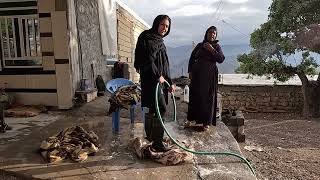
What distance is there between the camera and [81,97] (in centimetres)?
757

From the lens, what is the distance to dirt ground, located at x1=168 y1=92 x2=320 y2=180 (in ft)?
21.0

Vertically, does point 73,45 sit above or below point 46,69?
above

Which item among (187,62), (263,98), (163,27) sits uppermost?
(163,27)

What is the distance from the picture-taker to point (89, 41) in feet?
29.0

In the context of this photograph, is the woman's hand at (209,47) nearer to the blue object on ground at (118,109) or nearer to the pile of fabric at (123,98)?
the pile of fabric at (123,98)

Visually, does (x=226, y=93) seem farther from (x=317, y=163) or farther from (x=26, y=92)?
(x=26, y=92)

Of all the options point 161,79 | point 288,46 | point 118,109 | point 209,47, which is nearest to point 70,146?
point 118,109

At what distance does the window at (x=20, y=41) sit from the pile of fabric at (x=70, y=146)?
3306mm

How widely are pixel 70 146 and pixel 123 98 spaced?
1199 millimetres

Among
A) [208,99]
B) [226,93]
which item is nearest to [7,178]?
[208,99]

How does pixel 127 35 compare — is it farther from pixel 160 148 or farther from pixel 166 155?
pixel 166 155

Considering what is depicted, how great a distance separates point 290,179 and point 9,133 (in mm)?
4828

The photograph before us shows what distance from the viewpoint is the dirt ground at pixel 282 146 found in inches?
253

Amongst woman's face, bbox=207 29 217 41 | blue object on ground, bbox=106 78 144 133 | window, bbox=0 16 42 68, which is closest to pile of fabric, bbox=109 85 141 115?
blue object on ground, bbox=106 78 144 133
